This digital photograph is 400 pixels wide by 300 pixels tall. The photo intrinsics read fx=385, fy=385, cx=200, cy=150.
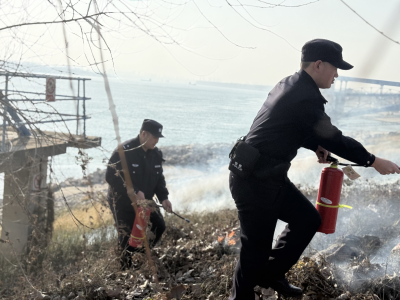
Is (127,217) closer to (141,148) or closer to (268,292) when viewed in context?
(141,148)

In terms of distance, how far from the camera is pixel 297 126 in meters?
2.87

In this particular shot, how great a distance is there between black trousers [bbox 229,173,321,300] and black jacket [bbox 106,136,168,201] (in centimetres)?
244

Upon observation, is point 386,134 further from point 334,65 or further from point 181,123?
point 181,123

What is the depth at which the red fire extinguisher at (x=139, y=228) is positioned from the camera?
16.4 feet

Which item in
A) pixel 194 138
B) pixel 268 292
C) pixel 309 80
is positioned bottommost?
pixel 194 138

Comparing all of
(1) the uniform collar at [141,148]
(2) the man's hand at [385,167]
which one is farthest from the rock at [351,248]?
(1) the uniform collar at [141,148]

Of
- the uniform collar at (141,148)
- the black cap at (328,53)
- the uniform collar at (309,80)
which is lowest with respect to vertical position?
the uniform collar at (141,148)

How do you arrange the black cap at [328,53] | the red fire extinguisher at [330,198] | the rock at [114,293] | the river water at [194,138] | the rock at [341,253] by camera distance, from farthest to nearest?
the river water at [194,138], the rock at [341,253], the rock at [114,293], the red fire extinguisher at [330,198], the black cap at [328,53]

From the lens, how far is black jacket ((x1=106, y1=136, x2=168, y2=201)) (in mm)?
5355

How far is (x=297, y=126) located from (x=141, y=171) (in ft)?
10.3

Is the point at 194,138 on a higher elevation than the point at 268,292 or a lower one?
lower

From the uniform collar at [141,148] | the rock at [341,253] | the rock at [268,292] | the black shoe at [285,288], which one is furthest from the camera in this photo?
the uniform collar at [141,148]

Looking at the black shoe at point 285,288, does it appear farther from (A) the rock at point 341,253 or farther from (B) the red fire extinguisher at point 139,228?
(B) the red fire extinguisher at point 139,228

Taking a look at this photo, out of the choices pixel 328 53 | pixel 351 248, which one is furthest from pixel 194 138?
pixel 328 53
